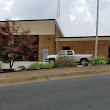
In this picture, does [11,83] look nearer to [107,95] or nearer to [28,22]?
[107,95]

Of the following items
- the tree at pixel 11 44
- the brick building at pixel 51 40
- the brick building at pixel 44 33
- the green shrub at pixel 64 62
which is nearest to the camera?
the green shrub at pixel 64 62

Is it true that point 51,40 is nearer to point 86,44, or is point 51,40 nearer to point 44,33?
point 44,33

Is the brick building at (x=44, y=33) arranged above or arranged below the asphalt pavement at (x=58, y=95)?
above

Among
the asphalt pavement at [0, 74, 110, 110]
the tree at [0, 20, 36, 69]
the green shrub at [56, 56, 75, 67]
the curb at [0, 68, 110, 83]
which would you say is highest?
the tree at [0, 20, 36, 69]

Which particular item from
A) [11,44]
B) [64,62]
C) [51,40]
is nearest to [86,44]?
[51,40]

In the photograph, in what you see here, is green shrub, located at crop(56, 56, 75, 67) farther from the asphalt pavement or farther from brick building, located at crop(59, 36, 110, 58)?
brick building, located at crop(59, 36, 110, 58)

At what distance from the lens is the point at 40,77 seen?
45.1ft

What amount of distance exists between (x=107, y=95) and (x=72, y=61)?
30.0 feet

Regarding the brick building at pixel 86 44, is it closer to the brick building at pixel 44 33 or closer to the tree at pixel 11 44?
the brick building at pixel 44 33

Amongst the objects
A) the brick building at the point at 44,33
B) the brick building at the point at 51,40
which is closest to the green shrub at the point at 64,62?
the brick building at the point at 51,40

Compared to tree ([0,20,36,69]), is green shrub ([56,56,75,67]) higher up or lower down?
lower down

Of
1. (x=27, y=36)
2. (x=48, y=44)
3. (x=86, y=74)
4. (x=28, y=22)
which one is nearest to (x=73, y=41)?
(x=48, y=44)

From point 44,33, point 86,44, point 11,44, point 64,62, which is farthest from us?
point 44,33

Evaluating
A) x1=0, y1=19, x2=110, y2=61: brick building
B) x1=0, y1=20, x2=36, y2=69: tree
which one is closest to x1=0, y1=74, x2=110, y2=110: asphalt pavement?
x1=0, y1=20, x2=36, y2=69: tree
